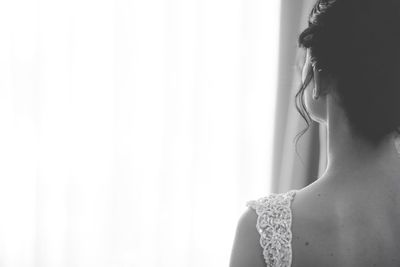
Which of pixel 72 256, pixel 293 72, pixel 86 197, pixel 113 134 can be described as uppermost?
pixel 293 72

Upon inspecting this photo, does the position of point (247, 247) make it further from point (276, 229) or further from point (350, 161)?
point (350, 161)

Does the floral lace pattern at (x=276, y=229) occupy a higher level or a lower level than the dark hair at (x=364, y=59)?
lower

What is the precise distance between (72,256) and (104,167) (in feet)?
1.15

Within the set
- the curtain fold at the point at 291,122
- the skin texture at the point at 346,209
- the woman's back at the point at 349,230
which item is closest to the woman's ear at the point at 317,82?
the skin texture at the point at 346,209

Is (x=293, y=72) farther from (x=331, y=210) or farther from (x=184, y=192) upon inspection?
(x=331, y=210)

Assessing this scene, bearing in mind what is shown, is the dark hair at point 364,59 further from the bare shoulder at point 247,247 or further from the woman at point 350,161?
the bare shoulder at point 247,247

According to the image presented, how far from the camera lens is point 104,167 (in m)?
1.83

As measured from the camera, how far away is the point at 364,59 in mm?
838

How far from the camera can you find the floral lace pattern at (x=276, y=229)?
87 cm

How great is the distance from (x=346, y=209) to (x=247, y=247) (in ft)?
0.61

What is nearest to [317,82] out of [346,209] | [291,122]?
A: [346,209]

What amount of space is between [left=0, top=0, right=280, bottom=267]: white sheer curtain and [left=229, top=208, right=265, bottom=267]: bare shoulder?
942 mm

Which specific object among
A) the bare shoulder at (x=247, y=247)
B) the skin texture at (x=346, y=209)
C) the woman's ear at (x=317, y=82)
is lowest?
the bare shoulder at (x=247, y=247)

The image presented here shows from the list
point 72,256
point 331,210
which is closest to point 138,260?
point 72,256
